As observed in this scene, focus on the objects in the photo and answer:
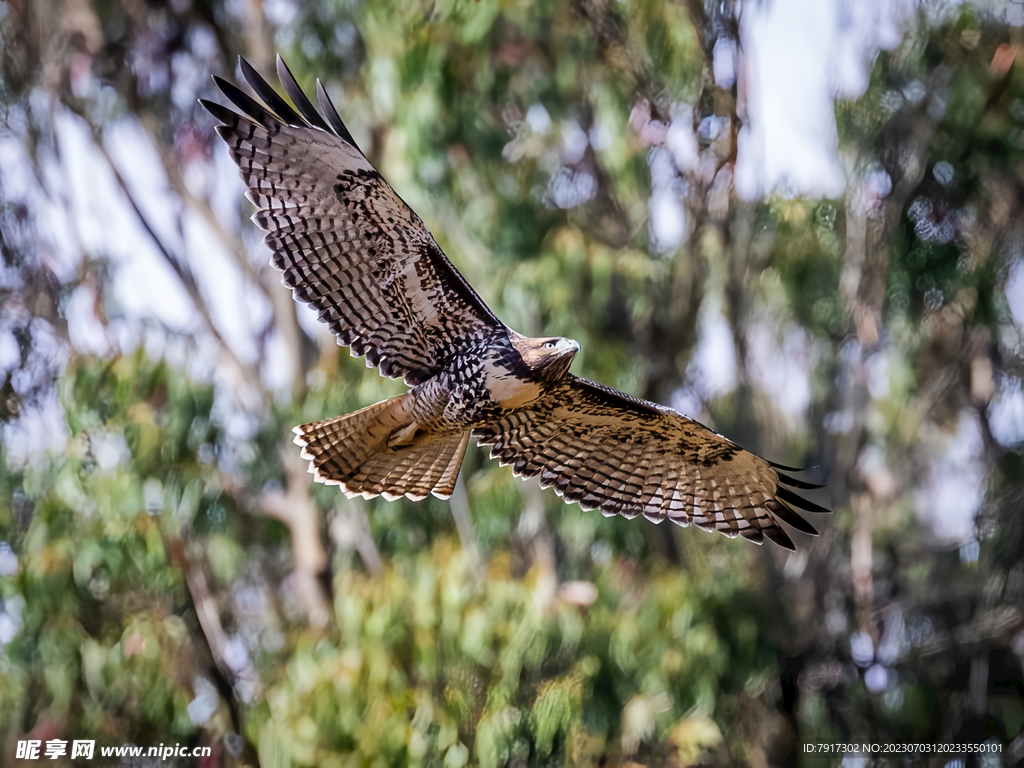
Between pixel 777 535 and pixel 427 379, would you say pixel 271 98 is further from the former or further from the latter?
pixel 777 535

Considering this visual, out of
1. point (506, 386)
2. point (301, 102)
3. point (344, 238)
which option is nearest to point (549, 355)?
point (506, 386)

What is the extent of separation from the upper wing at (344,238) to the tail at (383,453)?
25 cm

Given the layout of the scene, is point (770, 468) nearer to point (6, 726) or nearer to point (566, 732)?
point (566, 732)

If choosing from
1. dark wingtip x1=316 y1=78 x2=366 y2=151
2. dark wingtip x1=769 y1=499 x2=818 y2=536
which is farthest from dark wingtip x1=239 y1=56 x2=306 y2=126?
dark wingtip x1=769 y1=499 x2=818 y2=536

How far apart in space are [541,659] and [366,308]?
9.10ft

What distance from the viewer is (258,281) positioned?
30.9 feet

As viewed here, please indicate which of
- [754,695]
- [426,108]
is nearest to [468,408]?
[426,108]

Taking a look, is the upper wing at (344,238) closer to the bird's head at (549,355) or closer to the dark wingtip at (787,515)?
the bird's head at (549,355)

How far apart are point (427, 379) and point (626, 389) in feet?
9.44

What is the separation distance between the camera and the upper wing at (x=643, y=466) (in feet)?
16.1

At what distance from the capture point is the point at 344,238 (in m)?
4.29

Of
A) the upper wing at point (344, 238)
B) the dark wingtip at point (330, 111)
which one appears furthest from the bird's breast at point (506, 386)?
the dark wingtip at point (330, 111)

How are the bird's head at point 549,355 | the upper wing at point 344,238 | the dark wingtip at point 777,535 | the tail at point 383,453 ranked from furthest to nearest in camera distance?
the dark wingtip at point 777,535 → the tail at point 383,453 → the bird's head at point 549,355 → the upper wing at point 344,238

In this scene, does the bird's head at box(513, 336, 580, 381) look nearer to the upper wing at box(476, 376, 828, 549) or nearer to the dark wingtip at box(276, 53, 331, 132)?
the upper wing at box(476, 376, 828, 549)
